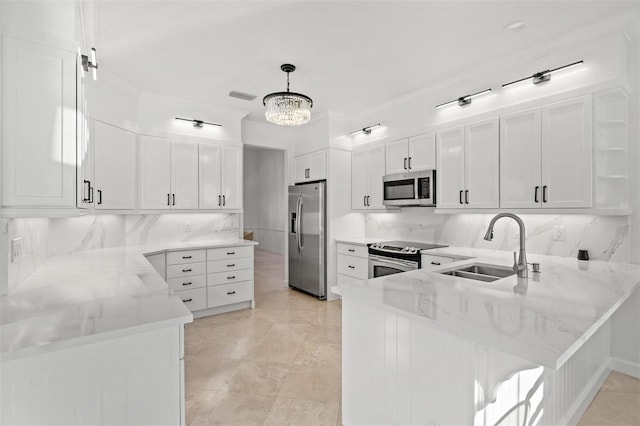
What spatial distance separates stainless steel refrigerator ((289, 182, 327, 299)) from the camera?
4699 mm

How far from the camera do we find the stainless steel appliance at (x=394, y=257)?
3.62m

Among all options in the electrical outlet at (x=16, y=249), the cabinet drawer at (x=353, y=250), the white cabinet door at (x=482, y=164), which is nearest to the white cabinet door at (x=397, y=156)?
the white cabinet door at (x=482, y=164)

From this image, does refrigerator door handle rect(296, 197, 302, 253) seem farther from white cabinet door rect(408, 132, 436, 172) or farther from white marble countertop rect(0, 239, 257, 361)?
white marble countertop rect(0, 239, 257, 361)

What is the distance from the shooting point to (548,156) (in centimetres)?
279

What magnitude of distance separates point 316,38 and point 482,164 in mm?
2031

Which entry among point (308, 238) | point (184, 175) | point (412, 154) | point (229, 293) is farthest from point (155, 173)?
point (412, 154)

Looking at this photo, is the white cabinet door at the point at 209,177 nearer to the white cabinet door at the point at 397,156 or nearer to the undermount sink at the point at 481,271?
the white cabinet door at the point at 397,156

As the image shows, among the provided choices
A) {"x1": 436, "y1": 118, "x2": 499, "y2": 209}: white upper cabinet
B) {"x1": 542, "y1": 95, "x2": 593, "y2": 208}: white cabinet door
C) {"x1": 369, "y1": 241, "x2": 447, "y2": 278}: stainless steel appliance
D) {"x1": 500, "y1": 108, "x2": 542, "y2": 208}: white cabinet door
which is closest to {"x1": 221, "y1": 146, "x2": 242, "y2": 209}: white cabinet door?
{"x1": 369, "y1": 241, "x2": 447, "y2": 278}: stainless steel appliance

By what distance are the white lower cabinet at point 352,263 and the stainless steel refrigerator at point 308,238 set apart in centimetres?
23

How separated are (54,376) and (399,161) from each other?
383 cm

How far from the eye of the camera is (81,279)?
1968 mm

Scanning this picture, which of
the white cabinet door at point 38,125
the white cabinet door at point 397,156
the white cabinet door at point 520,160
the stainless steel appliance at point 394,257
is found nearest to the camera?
the white cabinet door at point 38,125

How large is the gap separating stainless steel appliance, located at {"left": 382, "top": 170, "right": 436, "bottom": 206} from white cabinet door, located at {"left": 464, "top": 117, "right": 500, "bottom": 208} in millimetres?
427

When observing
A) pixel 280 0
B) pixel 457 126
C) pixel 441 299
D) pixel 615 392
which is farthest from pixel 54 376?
pixel 457 126
